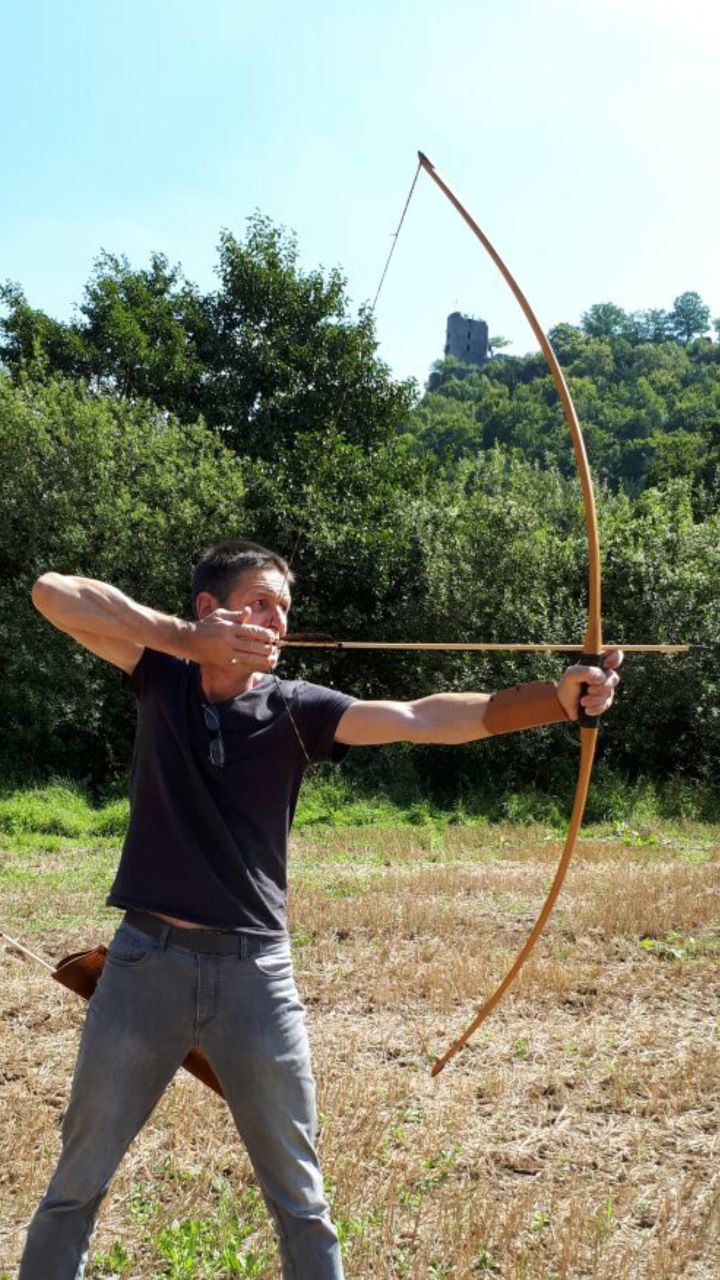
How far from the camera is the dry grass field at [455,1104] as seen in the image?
338 cm

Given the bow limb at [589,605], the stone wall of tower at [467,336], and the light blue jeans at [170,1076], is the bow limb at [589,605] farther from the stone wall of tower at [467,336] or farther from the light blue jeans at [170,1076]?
the stone wall of tower at [467,336]

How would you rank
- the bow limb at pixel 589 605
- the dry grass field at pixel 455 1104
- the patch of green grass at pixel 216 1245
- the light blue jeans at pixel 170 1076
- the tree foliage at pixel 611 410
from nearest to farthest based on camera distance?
the light blue jeans at pixel 170 1076
the bow limb at pixel 589 605
the patch of green grass at pixel 216 1245
the dry grass field at pixel 455 1104
the tree foliage at pixel 611 410

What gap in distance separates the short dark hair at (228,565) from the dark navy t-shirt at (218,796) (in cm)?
20

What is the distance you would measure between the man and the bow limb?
0.25m

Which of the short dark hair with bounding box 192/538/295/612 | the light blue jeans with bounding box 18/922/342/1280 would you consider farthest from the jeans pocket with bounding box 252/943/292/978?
the short dark hair with bounding box 192/538/295/612

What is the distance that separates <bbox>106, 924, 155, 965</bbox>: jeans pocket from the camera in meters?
2.48

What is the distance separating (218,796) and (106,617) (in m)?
0.48

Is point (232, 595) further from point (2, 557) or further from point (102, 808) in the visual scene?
point (2, 557)

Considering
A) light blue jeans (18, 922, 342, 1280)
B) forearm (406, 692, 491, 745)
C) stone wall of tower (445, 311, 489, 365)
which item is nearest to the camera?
light blue jeans (18, 922, 342, 1280)

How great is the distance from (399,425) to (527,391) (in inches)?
→ 305

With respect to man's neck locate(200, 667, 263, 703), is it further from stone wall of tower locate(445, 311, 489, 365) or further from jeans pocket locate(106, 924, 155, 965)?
stone wall of tower locate(445, 311, 489, 365)

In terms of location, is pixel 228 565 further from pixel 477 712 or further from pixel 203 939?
pixel 203 939

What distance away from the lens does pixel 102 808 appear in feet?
50.3

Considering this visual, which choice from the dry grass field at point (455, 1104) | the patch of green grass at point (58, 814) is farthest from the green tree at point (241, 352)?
the dry grass field at point (455, 1104)
